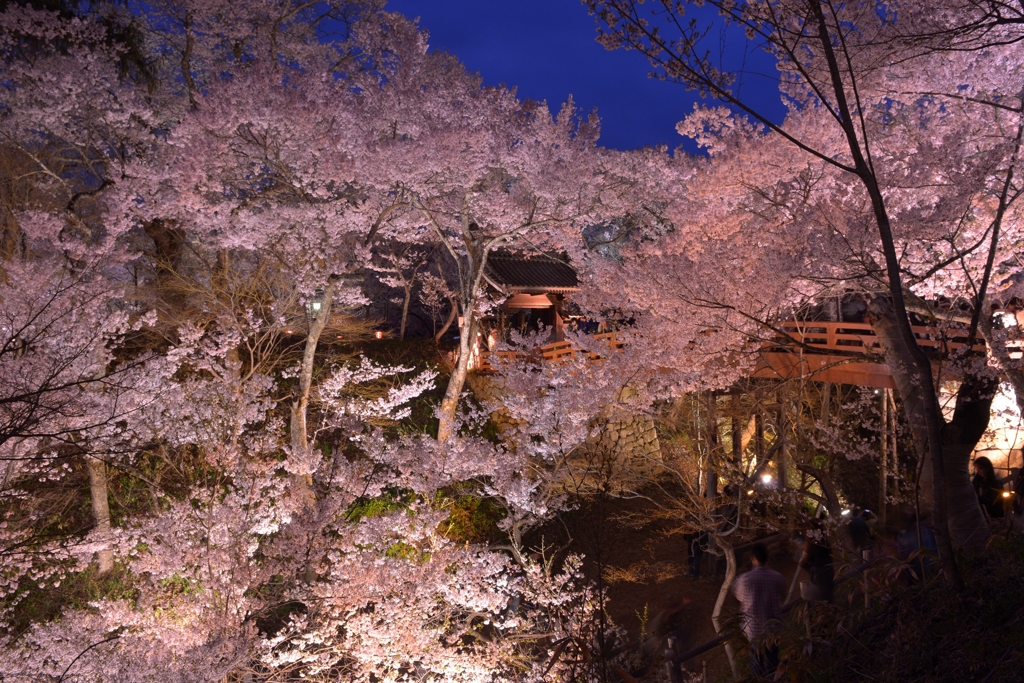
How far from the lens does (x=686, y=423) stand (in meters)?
13.3

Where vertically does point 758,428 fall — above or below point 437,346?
below

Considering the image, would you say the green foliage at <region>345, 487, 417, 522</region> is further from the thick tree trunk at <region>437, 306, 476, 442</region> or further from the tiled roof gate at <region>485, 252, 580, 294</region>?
the tiled roof gate at <region>485, 252, 580, 294</region>

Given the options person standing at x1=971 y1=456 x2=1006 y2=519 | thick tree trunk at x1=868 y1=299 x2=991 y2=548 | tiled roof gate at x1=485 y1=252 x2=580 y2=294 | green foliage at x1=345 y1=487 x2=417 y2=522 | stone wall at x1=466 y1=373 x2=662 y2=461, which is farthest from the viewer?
tiled roof gate at x1=485 y1=252 x2=580 y2=294

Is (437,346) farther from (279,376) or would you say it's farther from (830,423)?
(830,423)

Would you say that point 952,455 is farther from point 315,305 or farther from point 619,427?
point 315,305

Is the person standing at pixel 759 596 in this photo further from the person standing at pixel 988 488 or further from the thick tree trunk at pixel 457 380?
the thick tree trunk at pixel 457 380

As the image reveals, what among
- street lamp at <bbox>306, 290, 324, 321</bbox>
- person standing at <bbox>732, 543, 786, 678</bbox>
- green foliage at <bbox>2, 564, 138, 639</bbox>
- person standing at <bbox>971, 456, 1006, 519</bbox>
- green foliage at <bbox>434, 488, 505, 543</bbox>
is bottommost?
green foliage at <bbox>2, 564, 138, 639</bbox>

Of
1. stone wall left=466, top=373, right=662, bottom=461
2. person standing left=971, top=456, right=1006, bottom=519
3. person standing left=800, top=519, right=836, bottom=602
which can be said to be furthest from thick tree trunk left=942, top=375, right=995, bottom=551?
stone wall left=466, top=373, right=662, bottom=461

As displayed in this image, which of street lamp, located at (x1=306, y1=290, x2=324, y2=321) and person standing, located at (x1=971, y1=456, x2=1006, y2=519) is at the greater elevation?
street lamp, located at (x1=306, y1=290, x2=324, y2=321)

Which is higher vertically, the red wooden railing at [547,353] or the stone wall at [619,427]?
the red wooden railing at [547,353]

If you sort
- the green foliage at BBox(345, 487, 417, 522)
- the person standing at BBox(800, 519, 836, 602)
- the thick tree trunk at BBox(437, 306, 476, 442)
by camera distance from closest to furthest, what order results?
the person standing at BBox(800, 519, 836, 602) < the green foliage at BBox(345, 487, 417, 522) < the thick tree trunk at BBox(437, 306, 476, 442)

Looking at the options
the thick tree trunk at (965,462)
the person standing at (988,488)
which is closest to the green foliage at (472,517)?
the person standing at (988,488)

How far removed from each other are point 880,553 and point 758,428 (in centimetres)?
744

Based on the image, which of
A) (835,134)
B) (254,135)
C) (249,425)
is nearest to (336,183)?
(254,135)
